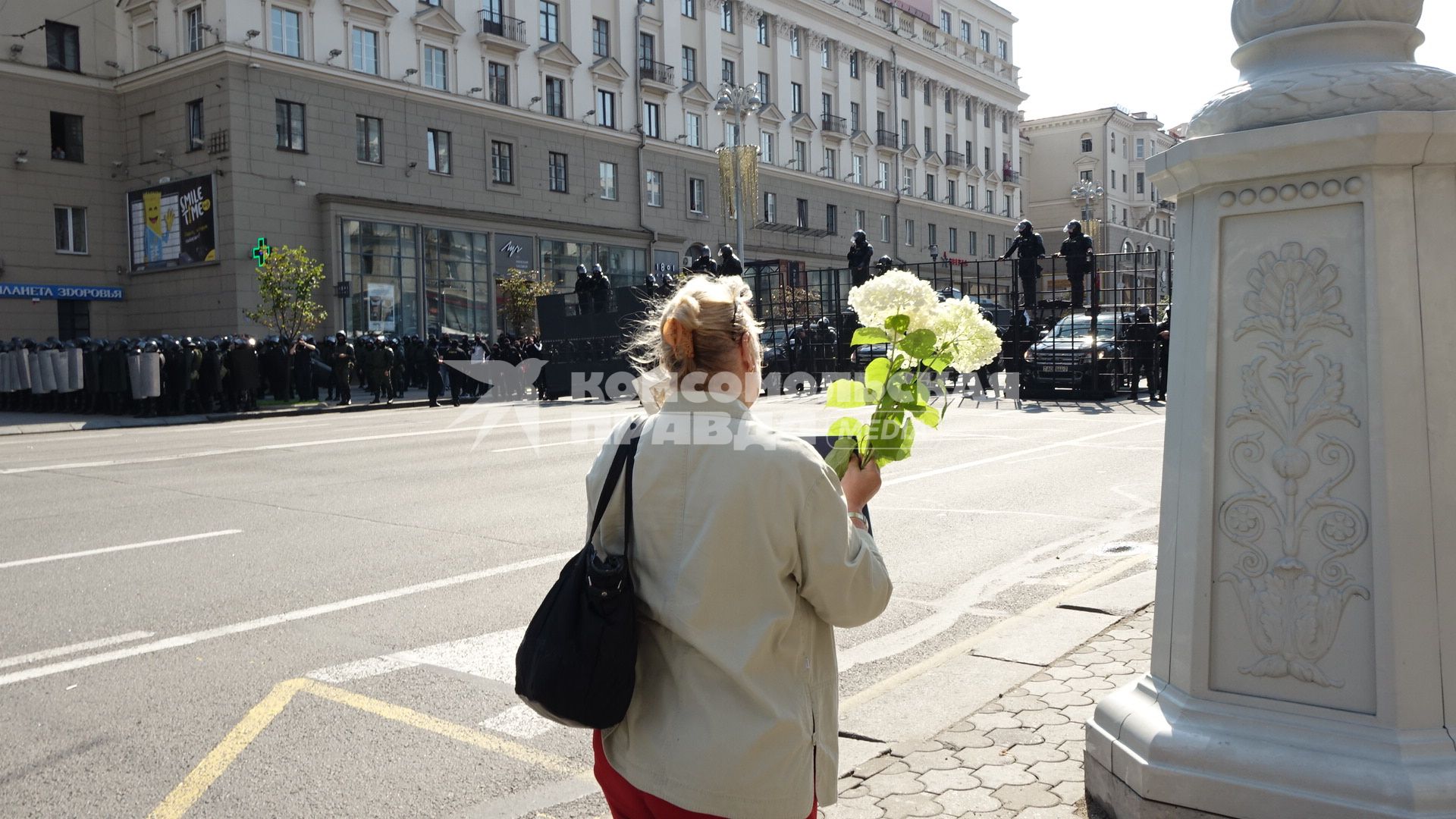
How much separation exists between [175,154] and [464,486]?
29.5m

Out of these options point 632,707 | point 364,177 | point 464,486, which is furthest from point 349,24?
point 632,707

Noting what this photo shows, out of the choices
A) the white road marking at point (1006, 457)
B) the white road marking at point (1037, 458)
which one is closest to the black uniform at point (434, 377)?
the white road marking at point (1006, 457)

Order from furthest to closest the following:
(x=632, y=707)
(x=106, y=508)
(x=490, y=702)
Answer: (x=106, y=508)
(x=490, y=702)
(x=632, y=707)

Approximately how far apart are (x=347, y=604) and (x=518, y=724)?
233 centimetres

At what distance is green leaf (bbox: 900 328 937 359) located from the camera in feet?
8.82

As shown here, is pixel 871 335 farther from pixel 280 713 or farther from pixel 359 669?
pixel 359 669

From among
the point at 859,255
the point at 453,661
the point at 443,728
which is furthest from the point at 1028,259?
the point at 443,728

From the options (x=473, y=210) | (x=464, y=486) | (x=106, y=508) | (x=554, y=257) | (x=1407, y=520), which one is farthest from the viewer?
(x=554, y=257)

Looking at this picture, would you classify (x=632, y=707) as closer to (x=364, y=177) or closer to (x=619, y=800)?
(x=619, y=800)

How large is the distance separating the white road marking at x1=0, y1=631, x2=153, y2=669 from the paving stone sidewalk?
158 inches

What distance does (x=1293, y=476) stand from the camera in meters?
2.86

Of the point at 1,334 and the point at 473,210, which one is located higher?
the point at 473,210

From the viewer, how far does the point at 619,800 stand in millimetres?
2324

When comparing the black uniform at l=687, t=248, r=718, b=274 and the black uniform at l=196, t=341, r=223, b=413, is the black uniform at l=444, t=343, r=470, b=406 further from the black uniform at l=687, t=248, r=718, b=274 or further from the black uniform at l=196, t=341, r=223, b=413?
the black uniform at l=687, t=248, r=718, b=274
